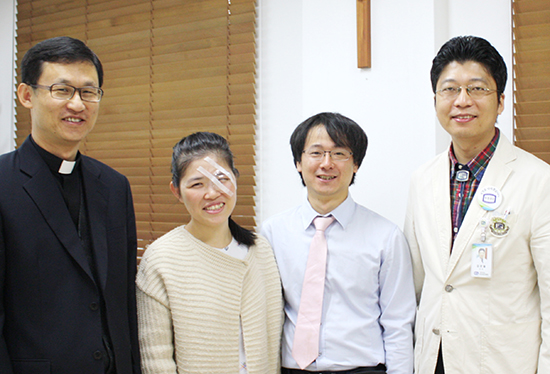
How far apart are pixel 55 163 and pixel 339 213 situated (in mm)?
1003

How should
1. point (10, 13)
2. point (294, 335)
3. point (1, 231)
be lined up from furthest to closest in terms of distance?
point (10, 13), point (294, 335), point (1, 231)

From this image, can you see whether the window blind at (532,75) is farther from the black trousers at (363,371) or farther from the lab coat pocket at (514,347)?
the black trousers at (363,371)

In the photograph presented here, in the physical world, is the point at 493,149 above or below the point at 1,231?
above

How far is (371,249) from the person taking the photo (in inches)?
65.3

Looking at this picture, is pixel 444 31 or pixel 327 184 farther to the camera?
pixel 444 31

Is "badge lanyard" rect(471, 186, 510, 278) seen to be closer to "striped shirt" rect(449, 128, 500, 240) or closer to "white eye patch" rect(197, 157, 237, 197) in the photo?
"striped shirt" rect(449, 128, 500, 240)

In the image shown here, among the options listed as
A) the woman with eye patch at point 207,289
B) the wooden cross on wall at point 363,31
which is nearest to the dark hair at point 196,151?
the woman with eye patch at point 207,289

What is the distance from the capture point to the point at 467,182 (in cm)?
161

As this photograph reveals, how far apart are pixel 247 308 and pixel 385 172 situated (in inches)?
42.6

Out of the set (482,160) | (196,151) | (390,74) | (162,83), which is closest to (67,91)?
(196,151)

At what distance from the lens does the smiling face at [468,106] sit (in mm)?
1505

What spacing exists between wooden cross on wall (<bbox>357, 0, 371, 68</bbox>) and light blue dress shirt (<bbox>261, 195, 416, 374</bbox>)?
34.0 inches

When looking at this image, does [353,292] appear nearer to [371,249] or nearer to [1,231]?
[371,249]

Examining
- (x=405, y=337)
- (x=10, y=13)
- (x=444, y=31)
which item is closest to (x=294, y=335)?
(x=405, y=337)
